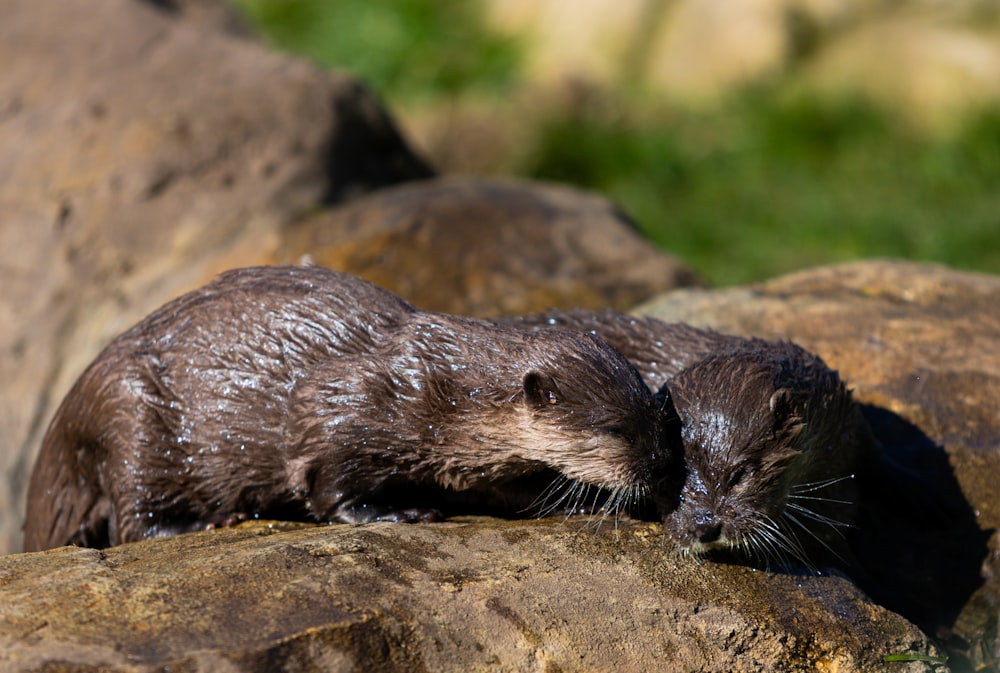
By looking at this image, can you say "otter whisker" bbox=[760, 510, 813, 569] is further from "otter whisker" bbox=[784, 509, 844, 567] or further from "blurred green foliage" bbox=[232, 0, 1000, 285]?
"blurred green foliage" bbox=[232, 0, 1000, 285]

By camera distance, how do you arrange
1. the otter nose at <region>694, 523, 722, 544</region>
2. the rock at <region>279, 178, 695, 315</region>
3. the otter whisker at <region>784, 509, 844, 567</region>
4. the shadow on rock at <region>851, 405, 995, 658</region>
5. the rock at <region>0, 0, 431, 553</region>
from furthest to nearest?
the rock at <region>0, 0, 431, 553</region> < the rock at <region>279, 178, 695, 315</region> < the shadow on rock at <region>851, 405, 995, 658</region> < the otter whisker at <region>784, 509, 844, 567</region> < the otter nose at <region>694, 523, 722, 544</region>

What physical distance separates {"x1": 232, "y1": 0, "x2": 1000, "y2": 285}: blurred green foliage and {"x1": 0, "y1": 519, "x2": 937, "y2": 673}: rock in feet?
14.7

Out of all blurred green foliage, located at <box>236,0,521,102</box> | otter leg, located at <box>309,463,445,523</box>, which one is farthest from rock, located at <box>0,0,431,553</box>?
blurred green foliage, located at <box>236,0,521,102</box>

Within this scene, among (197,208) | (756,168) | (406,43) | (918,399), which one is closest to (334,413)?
(918,399)

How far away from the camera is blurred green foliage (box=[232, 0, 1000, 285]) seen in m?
7.45

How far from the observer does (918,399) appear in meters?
3.91

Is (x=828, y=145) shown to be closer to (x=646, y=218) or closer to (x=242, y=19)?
(x=646, y=218)

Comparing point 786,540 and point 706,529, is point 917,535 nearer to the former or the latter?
point 786,540

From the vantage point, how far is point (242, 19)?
7.63m

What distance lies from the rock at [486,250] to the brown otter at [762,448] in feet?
4.39

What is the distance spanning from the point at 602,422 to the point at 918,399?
1.41 meters

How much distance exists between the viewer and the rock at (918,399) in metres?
3.43

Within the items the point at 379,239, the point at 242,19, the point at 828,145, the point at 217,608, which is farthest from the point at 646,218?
the point at 217,608

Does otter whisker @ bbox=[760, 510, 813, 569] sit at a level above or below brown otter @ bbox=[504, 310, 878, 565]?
below
